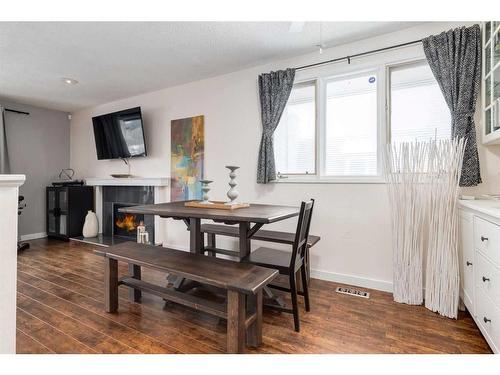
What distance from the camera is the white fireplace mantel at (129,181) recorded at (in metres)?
3.88

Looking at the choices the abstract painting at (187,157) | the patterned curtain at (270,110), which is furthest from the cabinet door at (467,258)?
the abstract painting at (187,157)

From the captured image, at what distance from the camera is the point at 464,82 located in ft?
6.77

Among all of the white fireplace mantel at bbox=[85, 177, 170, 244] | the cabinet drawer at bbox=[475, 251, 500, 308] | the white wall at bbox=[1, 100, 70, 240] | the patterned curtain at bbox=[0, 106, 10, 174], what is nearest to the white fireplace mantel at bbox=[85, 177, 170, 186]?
the white fireplace mantel at bbox=[85, 177, 170, 244]

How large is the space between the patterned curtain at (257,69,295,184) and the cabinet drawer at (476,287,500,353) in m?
1.96

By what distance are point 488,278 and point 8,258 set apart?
244cm

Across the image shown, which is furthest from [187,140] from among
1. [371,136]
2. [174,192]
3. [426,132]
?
[426,132]

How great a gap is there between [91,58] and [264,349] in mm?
3382

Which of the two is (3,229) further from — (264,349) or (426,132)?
(426,132)

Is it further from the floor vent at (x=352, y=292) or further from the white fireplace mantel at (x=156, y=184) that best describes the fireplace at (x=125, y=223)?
the floor vent at (x=352, y=292)

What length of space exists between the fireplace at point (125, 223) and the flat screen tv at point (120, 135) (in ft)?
2.94

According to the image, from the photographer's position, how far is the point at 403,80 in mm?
2457

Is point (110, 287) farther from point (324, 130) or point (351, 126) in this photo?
point (351, 126)

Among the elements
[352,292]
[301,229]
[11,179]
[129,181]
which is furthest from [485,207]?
[129,181]

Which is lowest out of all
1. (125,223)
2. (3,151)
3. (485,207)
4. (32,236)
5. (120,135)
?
(32,236)
